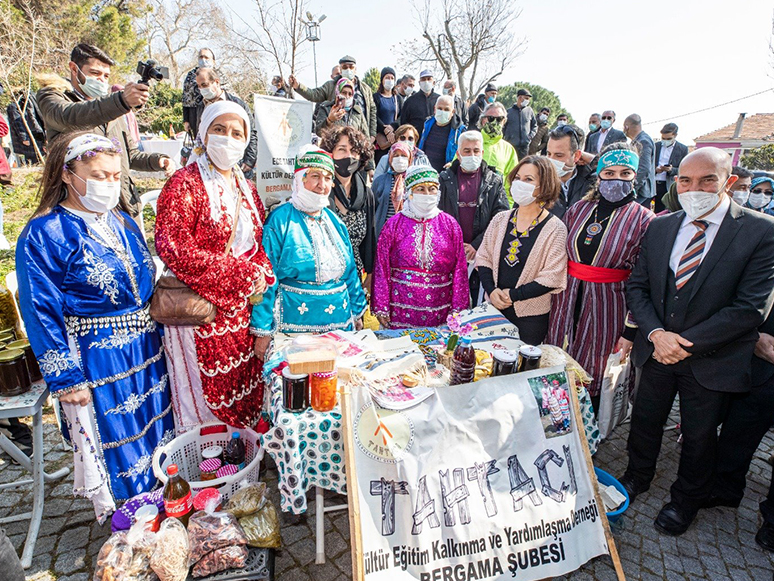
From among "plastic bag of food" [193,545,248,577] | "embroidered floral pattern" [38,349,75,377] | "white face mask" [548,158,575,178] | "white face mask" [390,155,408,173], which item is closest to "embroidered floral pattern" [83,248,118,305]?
"embroidered floral pattern" [38,349,75,377]

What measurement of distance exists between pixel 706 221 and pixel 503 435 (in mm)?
Answer: 1785

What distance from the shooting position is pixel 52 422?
379cm

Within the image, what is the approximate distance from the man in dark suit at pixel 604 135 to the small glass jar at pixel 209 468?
9242 mm

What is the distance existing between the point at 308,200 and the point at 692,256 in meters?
2.44

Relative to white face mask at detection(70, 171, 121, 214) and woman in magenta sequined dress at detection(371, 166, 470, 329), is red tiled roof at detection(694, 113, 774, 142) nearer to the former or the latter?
woman in magenta sequined dress at detection(371, 166, 470, 329)

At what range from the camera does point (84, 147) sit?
2346 mm

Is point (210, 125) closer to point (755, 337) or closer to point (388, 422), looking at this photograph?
point (388, 422)

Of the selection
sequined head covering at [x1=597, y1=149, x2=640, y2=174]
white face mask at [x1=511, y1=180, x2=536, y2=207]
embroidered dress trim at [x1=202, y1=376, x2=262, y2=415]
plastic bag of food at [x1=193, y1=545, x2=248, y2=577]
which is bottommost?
plastic bag of food at [x1=193, y1=545, x2=248, y2=577]

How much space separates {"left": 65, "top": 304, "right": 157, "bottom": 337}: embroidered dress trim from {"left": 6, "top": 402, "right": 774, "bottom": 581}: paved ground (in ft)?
4.25

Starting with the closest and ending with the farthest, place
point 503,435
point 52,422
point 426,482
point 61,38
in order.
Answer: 1. point 426,482
2. point 503,435
3. point 52,422
4. point 61,38

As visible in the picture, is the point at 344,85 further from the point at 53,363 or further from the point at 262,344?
the point at 53,363

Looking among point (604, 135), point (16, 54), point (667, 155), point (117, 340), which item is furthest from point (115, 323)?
point (16, 54)

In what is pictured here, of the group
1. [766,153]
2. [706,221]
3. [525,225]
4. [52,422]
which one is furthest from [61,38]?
[766,153]

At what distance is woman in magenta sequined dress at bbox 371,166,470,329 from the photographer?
3.33 m
